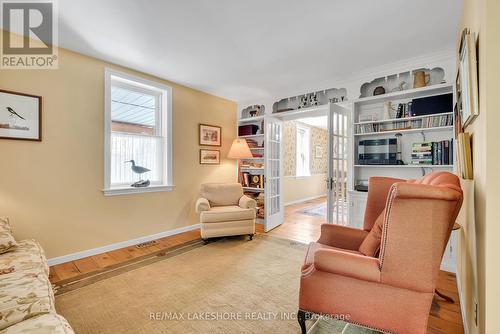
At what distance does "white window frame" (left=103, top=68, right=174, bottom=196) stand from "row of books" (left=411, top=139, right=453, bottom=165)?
3357mm

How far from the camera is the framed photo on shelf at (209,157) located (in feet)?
13.5

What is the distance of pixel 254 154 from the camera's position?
4.57m

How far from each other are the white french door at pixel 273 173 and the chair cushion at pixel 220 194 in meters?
0.54

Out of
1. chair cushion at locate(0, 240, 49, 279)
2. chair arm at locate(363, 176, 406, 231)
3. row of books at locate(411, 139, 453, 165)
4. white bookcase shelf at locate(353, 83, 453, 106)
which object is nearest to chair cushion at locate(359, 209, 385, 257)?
chair arm at locate(363, 176, 406, 231)

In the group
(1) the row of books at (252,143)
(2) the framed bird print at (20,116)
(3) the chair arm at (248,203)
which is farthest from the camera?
(1) the row of books at (252,143)

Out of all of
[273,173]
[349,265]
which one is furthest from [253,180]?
[349,265]

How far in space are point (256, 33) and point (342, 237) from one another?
6.78 ft

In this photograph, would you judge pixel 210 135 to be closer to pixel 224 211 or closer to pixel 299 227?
pixel 224 211

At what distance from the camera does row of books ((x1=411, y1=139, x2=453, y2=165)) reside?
8.60ft

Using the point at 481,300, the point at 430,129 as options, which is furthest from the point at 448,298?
the point at 430,129

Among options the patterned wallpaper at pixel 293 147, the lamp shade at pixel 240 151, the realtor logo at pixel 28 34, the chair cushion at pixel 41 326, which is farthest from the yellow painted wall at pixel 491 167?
the patterned wallpaper at pixel 293 147

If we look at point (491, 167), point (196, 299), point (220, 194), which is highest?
point (491, 167)

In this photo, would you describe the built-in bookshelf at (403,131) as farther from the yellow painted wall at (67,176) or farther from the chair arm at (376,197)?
the yellow painted wall at (67,176)

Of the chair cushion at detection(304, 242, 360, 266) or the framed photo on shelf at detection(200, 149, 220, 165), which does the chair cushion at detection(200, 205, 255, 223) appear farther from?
the chair cushion at detection(304, 242, 360, 266)
